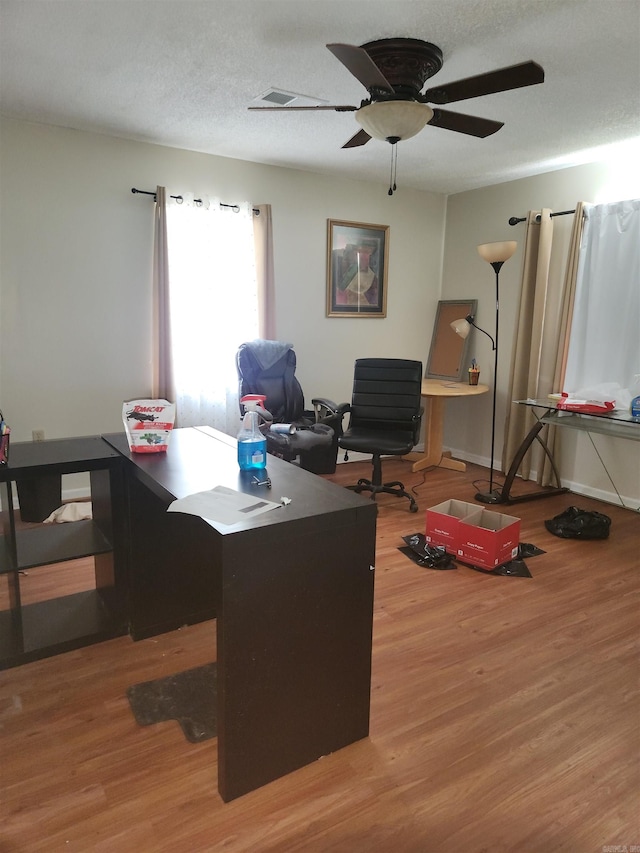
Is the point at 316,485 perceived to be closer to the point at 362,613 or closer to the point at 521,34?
the point at 362,613

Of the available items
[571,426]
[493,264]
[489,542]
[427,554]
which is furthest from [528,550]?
[493,264]

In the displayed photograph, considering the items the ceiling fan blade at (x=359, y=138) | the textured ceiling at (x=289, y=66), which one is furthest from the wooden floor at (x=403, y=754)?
the textured ceiling at (x=289, y=66)

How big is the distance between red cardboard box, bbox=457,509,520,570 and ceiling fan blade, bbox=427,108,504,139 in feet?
6.42

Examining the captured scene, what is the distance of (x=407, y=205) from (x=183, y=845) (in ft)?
16.2

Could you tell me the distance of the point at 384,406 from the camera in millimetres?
4203

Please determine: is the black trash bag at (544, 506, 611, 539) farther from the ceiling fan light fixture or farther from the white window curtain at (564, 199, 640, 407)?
the ceiling fan light fixture

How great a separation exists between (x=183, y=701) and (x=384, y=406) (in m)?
2.70

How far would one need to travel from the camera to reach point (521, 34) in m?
2.29

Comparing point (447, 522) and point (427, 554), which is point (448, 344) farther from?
point (427, 554)

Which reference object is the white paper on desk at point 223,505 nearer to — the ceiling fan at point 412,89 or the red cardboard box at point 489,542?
the ceiling fan at point 412,89

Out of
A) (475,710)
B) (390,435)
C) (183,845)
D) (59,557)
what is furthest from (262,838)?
(390,435)

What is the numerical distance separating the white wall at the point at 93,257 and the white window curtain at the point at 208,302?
183 millimetres

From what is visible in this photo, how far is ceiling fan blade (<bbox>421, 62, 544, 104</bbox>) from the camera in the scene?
2.00 m

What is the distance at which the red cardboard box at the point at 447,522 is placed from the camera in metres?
3.13
